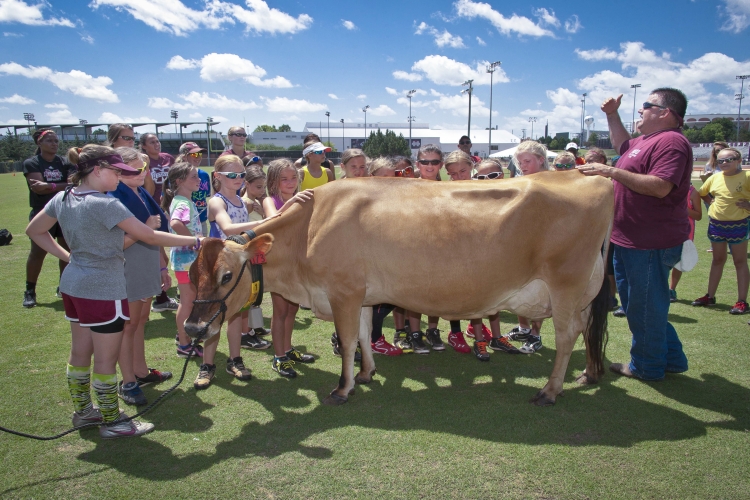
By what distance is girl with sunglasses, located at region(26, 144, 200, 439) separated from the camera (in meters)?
3.49

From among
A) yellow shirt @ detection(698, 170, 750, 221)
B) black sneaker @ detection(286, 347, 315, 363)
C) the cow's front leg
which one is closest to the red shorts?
the cow's front leg

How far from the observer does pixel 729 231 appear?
7.21 m

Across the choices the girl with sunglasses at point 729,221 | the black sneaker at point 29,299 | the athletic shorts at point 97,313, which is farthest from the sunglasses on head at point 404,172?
the black sneaker at point 29,299

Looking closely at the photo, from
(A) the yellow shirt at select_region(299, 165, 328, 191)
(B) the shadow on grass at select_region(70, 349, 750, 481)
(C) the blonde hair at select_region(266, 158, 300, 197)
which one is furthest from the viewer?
(A) the yellow shirt at select_region(299, 165, 328, 191)

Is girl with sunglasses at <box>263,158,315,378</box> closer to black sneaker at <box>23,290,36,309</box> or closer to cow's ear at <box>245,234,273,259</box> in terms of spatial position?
cow's ear at <box>245,234,273,259</box>

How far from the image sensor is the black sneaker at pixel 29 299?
7.10 metres

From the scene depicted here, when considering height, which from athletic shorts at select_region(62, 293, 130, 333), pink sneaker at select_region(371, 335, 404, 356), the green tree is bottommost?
pink sneaker at select_region(371, 335, 404, 356)

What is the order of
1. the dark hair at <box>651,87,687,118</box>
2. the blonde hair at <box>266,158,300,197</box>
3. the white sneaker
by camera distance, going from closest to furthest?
the white sneaker → the dark hair at <box>651,87,687,118</box> → the blonde hair at <box>266,158,300,197</box>

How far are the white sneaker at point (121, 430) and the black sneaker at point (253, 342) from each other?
2024mm

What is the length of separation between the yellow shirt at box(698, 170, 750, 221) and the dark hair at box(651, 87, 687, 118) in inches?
142

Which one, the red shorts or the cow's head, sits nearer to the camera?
the red shorts

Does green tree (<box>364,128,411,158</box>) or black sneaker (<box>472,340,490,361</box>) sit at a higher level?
green tree (<box>364,128,411,158</box>)

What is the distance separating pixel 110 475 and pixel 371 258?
2557 millimetres

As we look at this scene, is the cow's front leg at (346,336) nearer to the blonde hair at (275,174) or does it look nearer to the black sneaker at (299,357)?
the black sneaker at (299,357)
